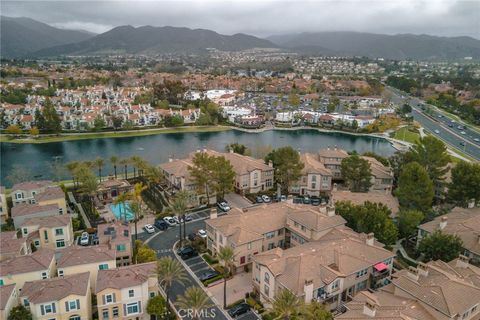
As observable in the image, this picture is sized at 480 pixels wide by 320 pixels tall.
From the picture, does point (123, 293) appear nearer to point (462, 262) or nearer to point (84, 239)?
point (84, 239)

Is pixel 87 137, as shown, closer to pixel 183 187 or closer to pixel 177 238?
pixel 183 187

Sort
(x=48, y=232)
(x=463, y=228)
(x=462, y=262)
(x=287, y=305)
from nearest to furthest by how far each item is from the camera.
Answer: (x=287, y=305) < (x=462, y=262) < (x=48, y=232) < (x=463, y=228)

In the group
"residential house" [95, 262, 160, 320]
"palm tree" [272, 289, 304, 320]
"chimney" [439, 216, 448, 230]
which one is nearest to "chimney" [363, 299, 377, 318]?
"palm tree" [272, 289, 304, 320]

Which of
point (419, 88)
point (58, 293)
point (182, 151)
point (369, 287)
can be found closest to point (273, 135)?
point (182, 151)

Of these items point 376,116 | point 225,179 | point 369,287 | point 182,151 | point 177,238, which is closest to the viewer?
point 369,287

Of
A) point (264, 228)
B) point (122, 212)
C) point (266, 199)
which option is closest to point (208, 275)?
point (264, 228)
